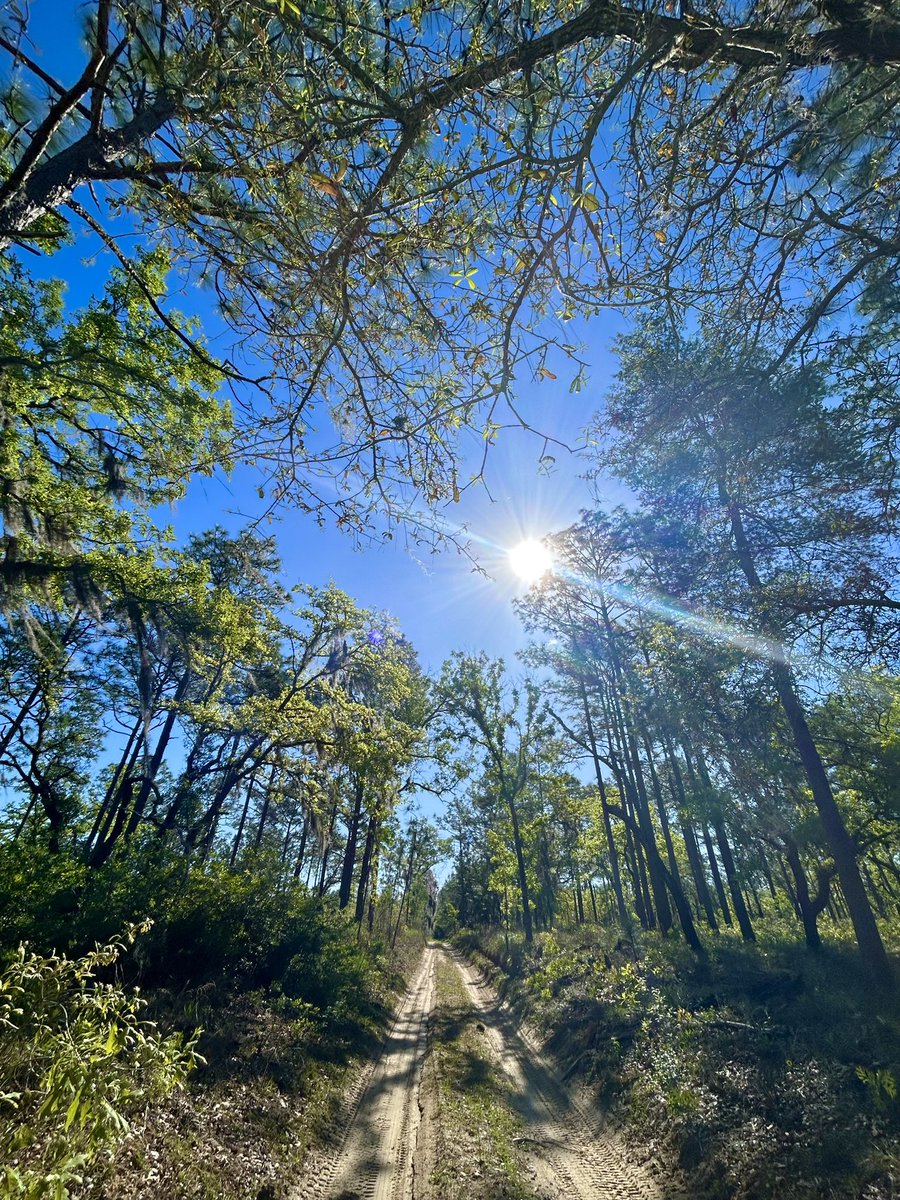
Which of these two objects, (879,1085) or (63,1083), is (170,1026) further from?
(879,1085)

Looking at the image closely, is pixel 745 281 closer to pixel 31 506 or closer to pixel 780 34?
pixel 780 34

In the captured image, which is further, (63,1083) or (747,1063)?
(747,1063)

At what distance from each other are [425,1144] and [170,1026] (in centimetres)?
370

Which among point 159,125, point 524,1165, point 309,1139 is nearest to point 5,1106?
point 309,1139

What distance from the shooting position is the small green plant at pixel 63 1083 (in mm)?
2041

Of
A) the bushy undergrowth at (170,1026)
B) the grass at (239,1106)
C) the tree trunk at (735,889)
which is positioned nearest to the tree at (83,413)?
the bushy undergrowth at (170,1026)

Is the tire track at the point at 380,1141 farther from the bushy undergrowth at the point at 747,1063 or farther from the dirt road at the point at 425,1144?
the bushy undergrowth at the point at 747,1063

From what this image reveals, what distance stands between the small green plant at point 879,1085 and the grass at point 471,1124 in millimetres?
3943

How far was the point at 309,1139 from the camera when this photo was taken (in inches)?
239

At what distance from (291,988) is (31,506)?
10.8 m

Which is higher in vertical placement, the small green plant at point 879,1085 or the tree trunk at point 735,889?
the tree trunk at point 735,889

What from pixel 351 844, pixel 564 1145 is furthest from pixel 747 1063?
pixel 351 844

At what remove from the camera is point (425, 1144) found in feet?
20.1

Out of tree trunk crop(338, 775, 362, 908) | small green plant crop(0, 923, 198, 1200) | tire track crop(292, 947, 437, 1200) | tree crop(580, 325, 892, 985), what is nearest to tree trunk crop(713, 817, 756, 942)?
tree crop(580, 325, 892, 985)
